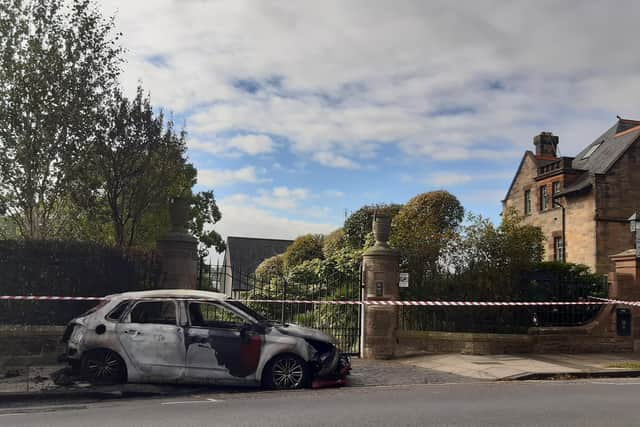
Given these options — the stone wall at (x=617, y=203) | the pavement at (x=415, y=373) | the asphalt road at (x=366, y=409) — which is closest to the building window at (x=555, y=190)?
the stone wall at (x=617, y=203)

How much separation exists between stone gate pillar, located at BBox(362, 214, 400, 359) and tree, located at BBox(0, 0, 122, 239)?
798 cm

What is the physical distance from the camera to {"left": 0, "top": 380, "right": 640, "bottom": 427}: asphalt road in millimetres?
6922

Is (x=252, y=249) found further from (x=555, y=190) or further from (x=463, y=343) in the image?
(x=463, y=343)

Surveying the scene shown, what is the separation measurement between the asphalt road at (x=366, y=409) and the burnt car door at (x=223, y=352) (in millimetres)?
419

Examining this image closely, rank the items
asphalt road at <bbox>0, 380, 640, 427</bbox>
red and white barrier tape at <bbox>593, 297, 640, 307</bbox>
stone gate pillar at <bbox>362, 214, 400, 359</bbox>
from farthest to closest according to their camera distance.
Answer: red and white barrier tape at <bbox>593, 297, 640, 307</bbox> < stone gate pillar at <bbox>362, 214, 400, 359</bbox> < asphalt road at <bbox>0, 380, 640, 427</bbox>

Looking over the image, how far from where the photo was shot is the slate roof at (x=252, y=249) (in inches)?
2421

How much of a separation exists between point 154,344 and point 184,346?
458mm

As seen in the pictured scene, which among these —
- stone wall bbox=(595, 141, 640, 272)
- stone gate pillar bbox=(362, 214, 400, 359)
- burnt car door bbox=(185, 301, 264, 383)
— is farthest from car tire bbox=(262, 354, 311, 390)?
stone wall bbox=(595, 141, 640, 272)

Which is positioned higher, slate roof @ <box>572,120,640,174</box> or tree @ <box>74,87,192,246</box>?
slate roof @ <box>572,120,640,174</box>

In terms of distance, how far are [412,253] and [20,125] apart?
33.6ft

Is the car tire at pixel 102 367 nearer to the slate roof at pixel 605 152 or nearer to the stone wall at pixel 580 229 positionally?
the stone wall at pixel 580 229

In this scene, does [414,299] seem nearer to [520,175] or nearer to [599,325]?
[599,325]

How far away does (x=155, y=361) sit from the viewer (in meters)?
9.39

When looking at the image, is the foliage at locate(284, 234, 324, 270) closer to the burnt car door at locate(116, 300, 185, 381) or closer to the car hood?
the car hood
